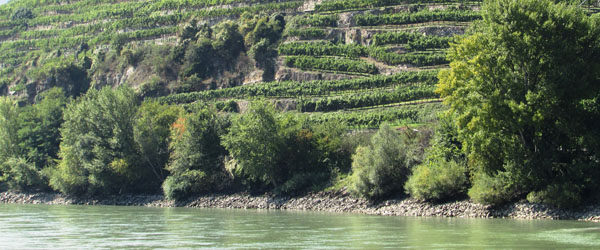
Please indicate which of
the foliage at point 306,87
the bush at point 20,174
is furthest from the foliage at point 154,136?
the bush at point 20,174

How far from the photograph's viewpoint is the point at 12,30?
119 meters

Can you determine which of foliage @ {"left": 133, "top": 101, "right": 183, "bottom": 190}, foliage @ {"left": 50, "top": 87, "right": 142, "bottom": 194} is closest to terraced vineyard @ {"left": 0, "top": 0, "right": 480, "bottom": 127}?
foliage @ {"left": 133, "top": 101, "right": 183, "bottom": 190}

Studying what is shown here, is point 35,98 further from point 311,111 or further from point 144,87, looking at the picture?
point 311,111

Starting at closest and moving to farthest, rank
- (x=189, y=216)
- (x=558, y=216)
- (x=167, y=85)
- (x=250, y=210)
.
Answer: (x=558, y=216)
(x=189, y=216)
(x=250, y=210)
(x=167, y=85)

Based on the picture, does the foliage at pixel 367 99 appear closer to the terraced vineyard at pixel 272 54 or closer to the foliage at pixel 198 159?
the terraced vineyard at pixel 272 54

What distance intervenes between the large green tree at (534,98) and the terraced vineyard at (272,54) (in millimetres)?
17193

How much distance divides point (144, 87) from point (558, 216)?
207ft

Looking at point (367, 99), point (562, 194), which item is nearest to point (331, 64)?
point (367, 99)

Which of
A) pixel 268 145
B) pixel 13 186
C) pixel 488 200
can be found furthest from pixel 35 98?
pixel 488 200

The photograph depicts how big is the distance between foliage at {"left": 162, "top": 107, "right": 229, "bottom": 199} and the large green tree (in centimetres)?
2680

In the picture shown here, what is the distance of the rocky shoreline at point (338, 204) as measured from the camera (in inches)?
1609

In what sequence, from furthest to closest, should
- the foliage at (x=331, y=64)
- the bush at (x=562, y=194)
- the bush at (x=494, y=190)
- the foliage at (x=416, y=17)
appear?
the foliage at (x=416, y=17) < the foliage at (x=331, y=64) < the bush at (x=494, y=190) < the bush at (x=562, y=194)

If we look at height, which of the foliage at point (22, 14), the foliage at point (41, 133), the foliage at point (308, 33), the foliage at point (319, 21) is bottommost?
the foliage at point (41, 133)

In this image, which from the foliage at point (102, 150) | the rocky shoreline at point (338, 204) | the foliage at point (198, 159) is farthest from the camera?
the foliage at point (102, 150)
